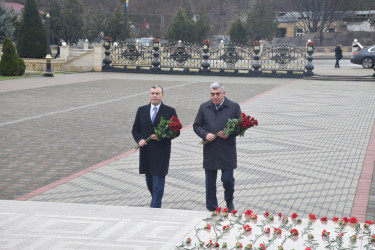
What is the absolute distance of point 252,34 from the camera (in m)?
67.4

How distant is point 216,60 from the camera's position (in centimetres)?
3419

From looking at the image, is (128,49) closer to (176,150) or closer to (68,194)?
(176,150)

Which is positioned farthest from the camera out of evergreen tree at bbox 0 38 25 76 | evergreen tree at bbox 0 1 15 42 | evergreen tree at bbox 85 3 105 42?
evergreen tree at bbox 85 3 105 42

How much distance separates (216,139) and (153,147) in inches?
30.3

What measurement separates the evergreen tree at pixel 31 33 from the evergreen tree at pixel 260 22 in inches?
1375

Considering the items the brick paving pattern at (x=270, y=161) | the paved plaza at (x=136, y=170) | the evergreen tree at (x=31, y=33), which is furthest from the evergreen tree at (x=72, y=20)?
the brick paving pattern at (x=270, y=161)

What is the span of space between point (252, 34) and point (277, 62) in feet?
116

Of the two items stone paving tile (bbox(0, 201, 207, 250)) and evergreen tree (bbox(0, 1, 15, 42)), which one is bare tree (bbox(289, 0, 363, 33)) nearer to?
evergreen tree (bbox(0, 1, 15, 42))

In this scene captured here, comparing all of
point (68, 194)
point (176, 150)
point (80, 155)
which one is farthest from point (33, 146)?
point (68, 194)

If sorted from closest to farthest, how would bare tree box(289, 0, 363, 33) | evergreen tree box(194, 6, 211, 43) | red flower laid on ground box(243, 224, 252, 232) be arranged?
red flower laid on ground box(243, 224, 252, 232) < evergreen tree box(194, 6, 211, 43) < bare tree box(289, 0, 363, 33)

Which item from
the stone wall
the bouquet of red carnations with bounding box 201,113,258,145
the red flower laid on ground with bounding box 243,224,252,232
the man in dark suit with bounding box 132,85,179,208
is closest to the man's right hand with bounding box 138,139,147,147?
the man in dark suit with bounding box 132,85,179,208

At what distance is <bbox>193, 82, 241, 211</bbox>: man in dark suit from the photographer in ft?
24.1

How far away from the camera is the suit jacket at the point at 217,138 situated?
7.36 metres

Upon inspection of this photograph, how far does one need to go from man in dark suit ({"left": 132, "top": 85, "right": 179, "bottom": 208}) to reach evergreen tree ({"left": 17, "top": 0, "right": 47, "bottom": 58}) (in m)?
29.1
